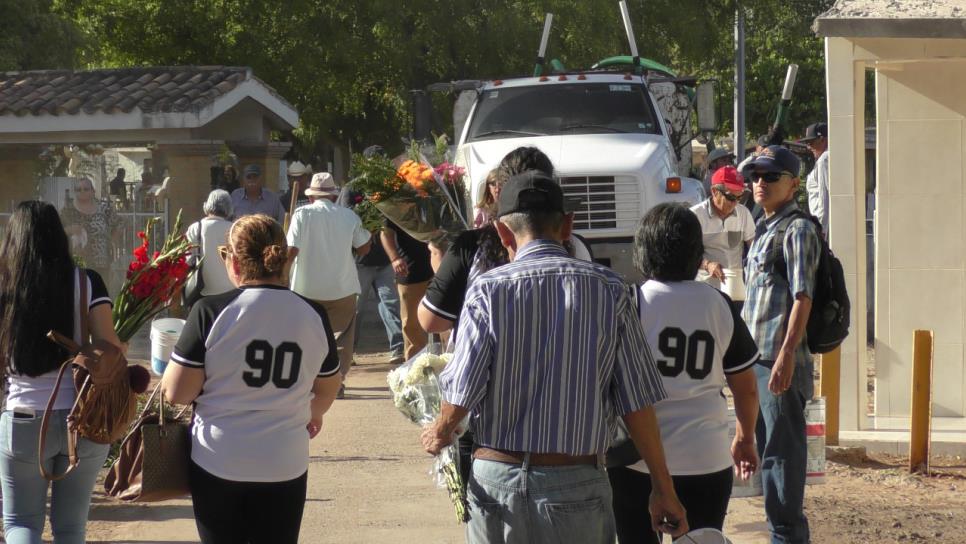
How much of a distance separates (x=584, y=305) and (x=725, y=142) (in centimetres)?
4029

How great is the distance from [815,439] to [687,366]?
2307 millimetres

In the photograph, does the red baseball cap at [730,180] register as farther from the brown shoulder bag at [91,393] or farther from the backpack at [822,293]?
the brown shoulder bag at [91,393]

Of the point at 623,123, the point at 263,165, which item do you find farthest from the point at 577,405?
the point at 263,165

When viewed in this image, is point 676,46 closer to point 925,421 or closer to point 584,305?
point 925,421

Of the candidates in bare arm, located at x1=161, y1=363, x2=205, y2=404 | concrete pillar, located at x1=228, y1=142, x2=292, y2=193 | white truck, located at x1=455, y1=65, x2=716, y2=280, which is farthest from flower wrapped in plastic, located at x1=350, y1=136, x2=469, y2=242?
concrete pillar, located at x1=228, y1=142, x2=292, y2=193

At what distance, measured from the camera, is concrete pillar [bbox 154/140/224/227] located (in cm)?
1602

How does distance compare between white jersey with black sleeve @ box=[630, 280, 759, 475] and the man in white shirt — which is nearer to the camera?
white jersey with black sleeve @ box=[630, 280, 759, 475]

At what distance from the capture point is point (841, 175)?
8680 millimetres

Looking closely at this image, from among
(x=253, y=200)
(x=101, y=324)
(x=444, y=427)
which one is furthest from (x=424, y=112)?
(x=444, y=427)

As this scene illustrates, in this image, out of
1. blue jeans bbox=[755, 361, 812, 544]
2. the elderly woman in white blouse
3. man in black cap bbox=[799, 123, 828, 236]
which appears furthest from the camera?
man in black cap bbox=[799, 123, 828, 236]

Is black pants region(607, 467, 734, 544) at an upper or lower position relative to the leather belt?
lower

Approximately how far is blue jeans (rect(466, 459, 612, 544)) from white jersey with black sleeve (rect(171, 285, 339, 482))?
98 cm

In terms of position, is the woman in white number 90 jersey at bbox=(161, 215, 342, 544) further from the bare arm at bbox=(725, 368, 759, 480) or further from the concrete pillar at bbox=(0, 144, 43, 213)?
the concrete pillar at bbox=(0, 144, 43, 213)

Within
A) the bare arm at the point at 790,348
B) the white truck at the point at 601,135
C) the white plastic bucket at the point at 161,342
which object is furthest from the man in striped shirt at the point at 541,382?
the white truck at the point at 601,135
